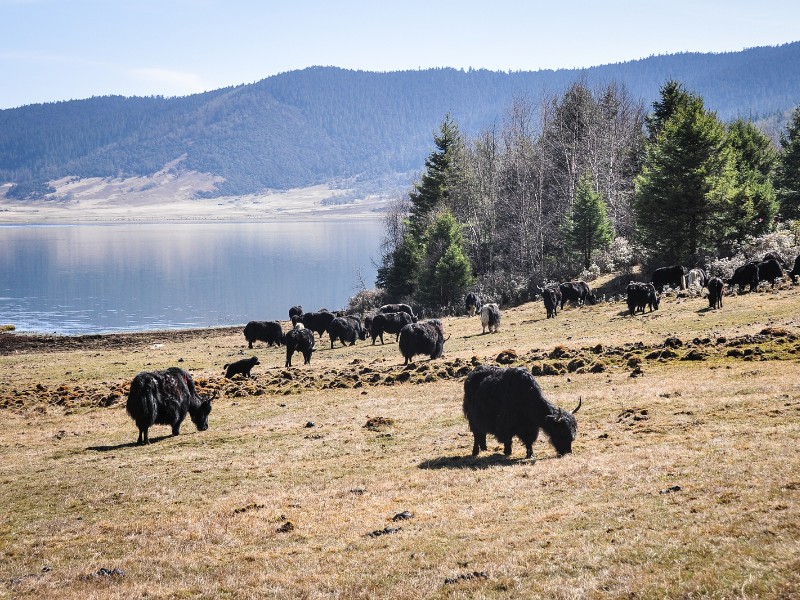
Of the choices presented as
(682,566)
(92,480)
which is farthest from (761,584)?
(92,480)

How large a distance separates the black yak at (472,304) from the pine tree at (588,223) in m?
10.4

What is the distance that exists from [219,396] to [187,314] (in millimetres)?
59004

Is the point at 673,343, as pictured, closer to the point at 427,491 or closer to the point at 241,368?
the point at 427,491

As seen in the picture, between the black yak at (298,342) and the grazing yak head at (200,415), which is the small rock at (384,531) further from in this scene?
the black yak at (298,342)

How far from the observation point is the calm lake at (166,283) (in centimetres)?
7881

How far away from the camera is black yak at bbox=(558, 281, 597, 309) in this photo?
45.0 m

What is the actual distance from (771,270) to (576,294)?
1161 cm

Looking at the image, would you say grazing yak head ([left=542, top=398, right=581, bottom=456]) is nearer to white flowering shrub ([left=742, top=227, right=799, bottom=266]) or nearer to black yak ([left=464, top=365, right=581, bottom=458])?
black yak ([left=464, top=365, right=581, bottom=458])

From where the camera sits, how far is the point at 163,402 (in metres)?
19.5

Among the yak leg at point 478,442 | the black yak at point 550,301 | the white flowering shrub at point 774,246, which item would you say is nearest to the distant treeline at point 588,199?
the white flowering shrub at point 774,246

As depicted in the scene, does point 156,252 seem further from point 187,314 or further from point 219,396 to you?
point 219,396

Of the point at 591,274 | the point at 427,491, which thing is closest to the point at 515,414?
the point at 427,491

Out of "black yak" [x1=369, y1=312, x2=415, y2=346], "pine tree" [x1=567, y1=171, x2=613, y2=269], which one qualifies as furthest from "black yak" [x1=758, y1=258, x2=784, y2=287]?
"black yak" [x1=369, y1=312, x2=415, y2=346]

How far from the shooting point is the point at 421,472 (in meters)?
13.7
